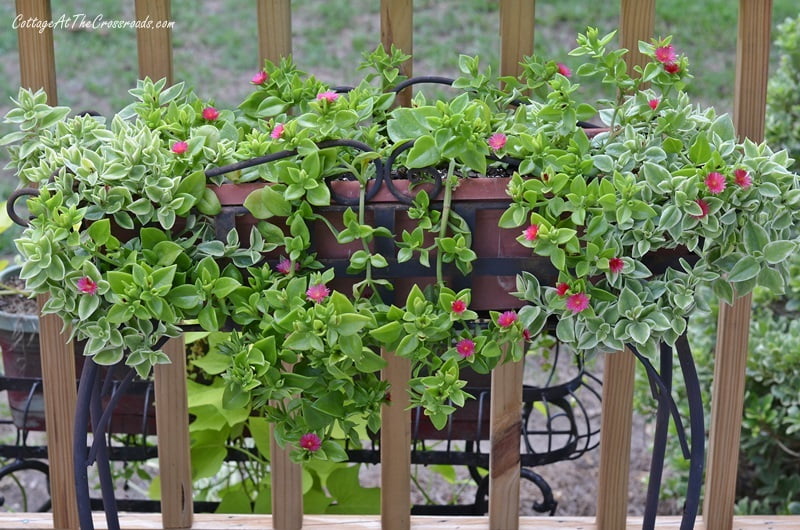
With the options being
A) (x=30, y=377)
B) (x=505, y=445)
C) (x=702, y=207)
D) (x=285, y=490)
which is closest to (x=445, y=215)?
(x=702, y=207)

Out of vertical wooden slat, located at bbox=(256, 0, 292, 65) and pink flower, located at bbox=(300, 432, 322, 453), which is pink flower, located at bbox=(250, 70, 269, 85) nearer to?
vertical wooden slat, located at bbox=(256, 0, 292, 65)

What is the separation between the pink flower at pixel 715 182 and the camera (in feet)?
3.74

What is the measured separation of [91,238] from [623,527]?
1.01 meters

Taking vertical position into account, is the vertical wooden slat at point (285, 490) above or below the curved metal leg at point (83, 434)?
below

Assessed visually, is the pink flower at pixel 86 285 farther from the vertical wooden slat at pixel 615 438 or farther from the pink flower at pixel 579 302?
the vertical wooden slat at pixel 615 438

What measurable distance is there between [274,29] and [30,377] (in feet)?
3.03

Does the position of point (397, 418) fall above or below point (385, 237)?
below

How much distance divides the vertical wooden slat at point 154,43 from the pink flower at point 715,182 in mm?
807

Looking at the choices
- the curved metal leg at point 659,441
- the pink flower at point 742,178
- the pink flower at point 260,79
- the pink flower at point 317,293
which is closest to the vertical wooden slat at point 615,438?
the curved metal leg at point 659,441

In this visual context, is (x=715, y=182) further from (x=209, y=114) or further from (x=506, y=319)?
(x=209, y=114)

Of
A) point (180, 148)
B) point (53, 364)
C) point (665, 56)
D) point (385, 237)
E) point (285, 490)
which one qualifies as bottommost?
point (285, 490)

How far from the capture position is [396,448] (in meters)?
1.57

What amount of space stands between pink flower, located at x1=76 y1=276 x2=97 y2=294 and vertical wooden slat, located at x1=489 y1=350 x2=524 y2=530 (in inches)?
26.1

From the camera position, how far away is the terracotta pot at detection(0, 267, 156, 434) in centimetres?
186
